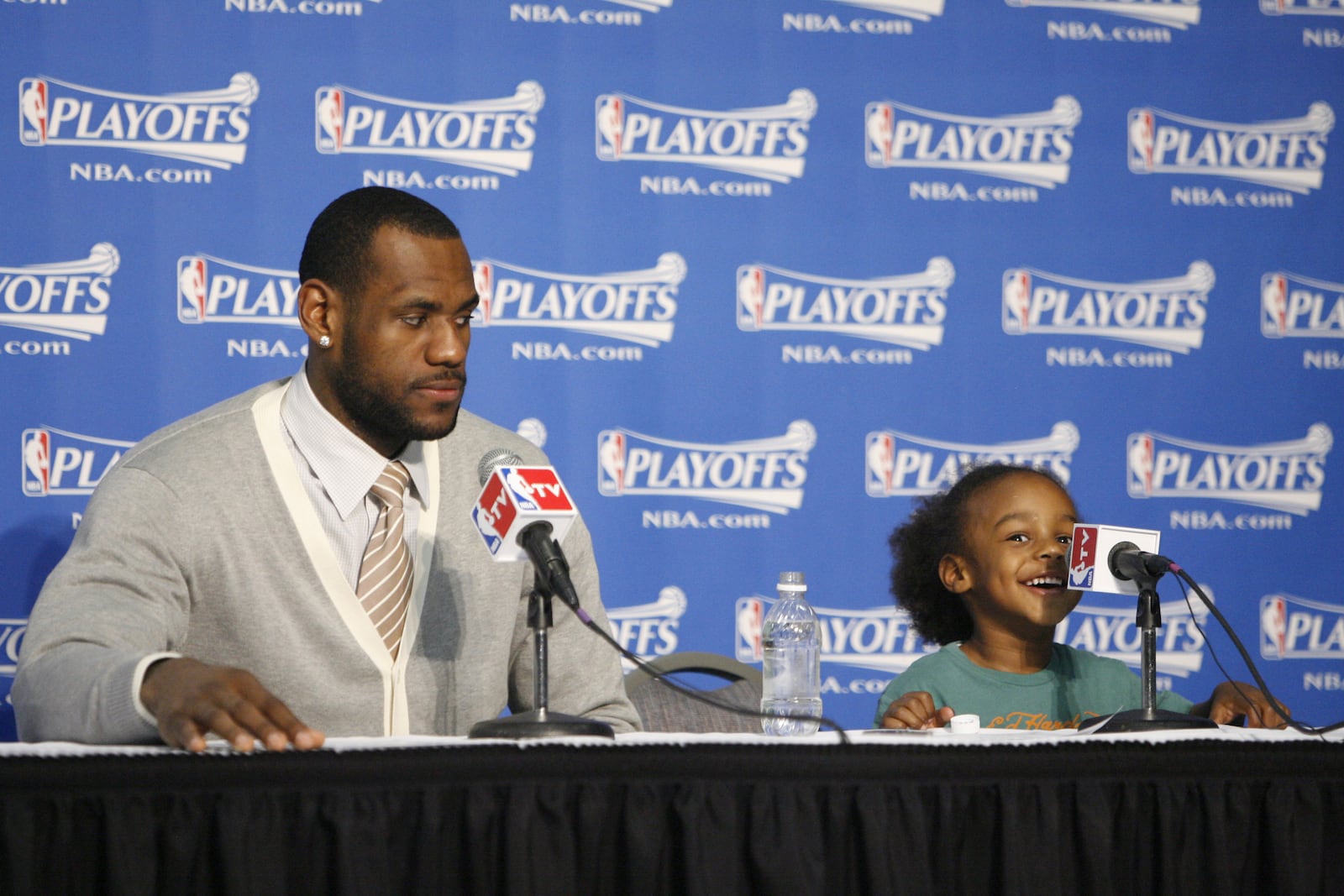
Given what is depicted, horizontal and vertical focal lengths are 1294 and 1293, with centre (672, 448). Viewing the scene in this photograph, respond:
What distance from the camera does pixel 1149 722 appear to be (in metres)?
1.67

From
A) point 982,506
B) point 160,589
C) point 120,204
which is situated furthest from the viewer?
point 120,204

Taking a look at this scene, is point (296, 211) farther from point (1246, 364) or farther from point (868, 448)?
point (1246, 364)

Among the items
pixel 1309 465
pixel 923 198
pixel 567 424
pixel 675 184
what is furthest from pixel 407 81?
pixel 1309 465

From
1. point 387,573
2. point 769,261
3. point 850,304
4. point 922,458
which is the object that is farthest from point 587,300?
point 387,573

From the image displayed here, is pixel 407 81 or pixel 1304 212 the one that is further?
pixel 1304 212

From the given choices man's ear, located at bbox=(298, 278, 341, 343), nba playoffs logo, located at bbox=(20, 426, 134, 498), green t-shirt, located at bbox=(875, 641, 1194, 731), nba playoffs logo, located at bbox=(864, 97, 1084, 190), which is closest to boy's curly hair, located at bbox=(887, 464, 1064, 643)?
green t-shirt, located at bbox=(875, 641, 1194, 731)

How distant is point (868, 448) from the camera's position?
11.3 ft

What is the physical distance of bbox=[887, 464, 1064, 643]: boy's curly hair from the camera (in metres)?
2.70

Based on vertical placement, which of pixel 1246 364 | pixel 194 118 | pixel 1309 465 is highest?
pixel 194 118

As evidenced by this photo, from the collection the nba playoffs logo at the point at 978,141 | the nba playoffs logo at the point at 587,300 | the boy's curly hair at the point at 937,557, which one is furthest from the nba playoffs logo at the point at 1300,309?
the nba playoffs logo at the point at 587,300

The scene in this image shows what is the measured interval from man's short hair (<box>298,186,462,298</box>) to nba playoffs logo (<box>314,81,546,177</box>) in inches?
47.0

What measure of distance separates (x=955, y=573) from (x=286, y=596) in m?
1.34

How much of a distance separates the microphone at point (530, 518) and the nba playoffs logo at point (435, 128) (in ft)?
6.42

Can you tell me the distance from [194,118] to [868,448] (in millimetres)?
1912
